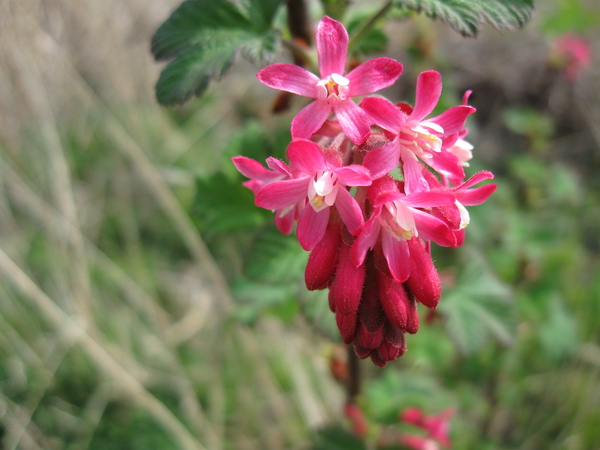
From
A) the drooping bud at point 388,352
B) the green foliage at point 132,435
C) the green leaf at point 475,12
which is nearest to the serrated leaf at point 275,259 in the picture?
the drooping bud at point 388,352

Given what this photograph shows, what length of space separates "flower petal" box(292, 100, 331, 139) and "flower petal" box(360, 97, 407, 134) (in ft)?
0.22

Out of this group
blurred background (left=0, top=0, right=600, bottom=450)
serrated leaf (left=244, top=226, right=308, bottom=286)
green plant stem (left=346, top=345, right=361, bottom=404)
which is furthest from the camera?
blurred background (left=0, top=0, right=600, bottom=450)

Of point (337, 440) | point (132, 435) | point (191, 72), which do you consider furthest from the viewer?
point (132, 435)

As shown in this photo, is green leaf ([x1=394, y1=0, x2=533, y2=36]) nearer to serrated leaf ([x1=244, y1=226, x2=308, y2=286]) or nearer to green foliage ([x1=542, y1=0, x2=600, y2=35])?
serrated leaf ([x1=244, y1=226, x2=308, y2=286])

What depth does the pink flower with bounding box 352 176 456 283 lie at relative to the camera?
0.63 metres

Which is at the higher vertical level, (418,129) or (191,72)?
(191,72)

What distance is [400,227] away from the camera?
2.14 feet

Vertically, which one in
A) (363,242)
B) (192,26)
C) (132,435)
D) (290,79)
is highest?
(192,26)

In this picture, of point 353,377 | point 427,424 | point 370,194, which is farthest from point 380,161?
point 427,424

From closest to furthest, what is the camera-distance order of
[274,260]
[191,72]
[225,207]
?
1. [191,72]
2. [274,260]
3. [225,207]

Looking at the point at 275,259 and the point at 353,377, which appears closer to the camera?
the point at 275,259

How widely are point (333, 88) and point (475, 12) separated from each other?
32cm

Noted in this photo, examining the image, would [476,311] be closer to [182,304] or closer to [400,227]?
[400,227]

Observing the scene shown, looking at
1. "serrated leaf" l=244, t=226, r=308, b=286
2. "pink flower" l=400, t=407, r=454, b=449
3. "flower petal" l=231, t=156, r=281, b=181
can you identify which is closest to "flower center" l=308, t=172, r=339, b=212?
"flower petal" l=231, t=156, r=281, b=181
